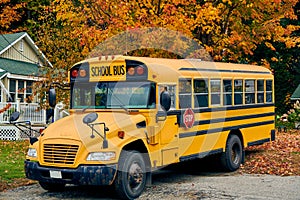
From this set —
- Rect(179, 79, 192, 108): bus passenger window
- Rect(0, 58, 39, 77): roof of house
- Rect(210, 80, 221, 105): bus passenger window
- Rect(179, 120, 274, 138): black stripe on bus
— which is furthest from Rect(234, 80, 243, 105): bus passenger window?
Rect(0, 58, 39, 77): roof of house

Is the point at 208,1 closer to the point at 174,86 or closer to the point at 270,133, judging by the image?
the point at 270,133

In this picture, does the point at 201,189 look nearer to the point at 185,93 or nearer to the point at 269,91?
the point at 185,93

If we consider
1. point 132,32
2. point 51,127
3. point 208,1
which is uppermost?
point 208,1

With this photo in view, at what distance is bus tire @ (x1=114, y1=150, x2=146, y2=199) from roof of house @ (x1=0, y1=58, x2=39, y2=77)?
16499 millimetres

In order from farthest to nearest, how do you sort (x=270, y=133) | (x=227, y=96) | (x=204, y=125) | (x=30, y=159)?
(x=270, y=133) → (x=227, y=96) → (x=204, y=125) → (x=30, y=159)

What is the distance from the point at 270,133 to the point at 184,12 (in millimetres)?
5377

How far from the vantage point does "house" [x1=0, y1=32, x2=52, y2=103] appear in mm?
24516

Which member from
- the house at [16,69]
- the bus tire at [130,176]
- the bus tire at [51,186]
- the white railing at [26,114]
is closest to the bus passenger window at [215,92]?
the bus tire at [130,176]

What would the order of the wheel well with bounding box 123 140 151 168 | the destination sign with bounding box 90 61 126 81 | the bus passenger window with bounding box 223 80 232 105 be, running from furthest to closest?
the bus passenger window with bounding box 223 80 232 105 < the destination sign with bounding box 90 61 126 81 < the wheel well with bounding box 123 140 151 168

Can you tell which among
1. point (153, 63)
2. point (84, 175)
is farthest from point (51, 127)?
point (153, 63)

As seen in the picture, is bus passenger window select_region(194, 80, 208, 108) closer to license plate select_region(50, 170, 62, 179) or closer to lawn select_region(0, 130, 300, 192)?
lawn select_region(0, 130, 300, 192)

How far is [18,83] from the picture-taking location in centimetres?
2595

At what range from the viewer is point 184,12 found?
16.7 m

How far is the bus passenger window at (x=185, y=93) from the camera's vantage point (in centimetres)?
996
